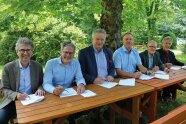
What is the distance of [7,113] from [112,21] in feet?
10.6

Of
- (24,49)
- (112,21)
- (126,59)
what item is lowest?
(126,59)

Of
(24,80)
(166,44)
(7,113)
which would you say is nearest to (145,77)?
(166,44)

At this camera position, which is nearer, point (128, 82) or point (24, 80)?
point (24, 80)

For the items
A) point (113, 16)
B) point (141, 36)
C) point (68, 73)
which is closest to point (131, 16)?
point (113, 16)

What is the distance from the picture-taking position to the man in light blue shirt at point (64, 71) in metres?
3.57

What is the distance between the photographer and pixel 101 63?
441 cm

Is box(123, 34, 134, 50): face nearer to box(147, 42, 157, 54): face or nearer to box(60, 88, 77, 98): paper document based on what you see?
box(147, 42, 157, 54): face

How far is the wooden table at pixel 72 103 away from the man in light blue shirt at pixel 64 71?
0.22 meters

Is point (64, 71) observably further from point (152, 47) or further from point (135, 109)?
point (152, 47)

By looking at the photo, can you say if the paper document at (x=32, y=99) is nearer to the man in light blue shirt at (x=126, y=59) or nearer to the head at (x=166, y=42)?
the man in light blue shirt at (x=126, y=59)

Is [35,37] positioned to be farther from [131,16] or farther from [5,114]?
[5,114]

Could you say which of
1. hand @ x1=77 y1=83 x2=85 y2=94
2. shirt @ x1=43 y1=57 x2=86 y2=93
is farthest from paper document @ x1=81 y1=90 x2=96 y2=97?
shirt @ x1=43 y1=57 x2=86 y2=93

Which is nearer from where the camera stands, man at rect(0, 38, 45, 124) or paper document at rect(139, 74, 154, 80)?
man at rect(0, 38, 45, 124)

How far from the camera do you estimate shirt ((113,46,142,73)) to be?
473 cm
